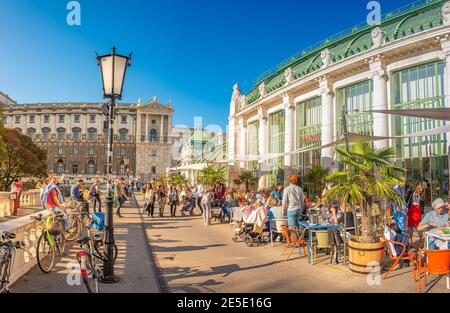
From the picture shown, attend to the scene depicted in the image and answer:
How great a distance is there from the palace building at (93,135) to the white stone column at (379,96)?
85.4 m

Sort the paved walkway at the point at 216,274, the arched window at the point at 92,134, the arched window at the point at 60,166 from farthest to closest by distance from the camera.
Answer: the arched window at the point at 92,134
the arched window at the point at 60,166
the paved walkway at the point at 216,274

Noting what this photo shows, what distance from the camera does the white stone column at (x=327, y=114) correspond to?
2098cm

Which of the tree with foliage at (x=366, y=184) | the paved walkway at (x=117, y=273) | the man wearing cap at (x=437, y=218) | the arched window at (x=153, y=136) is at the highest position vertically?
the arched window at (x=153, y=136)

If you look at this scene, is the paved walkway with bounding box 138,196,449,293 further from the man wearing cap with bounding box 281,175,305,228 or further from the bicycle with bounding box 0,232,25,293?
the bicycle with bounding box 0,232,25,293

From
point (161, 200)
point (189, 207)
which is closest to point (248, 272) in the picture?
point (161, 200)

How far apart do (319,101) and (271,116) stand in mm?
6539

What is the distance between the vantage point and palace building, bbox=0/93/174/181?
101 meters

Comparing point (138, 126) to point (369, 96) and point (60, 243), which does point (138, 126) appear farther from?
point (60, 243)

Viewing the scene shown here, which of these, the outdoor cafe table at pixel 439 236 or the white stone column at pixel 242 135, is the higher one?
the white stone column at pixel 242 135

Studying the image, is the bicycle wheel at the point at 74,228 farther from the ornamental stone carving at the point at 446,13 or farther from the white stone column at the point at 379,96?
the ornamental stone carving at the point at 446,13

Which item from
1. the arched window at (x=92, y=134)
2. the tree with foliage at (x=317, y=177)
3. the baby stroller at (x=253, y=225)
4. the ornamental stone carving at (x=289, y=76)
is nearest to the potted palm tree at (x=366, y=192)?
the baby stroller at (x=253, y=225)

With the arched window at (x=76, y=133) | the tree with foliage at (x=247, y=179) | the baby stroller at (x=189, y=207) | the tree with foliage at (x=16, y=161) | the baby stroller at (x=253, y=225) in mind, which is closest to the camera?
the baby stroller at (x=253, y=225)

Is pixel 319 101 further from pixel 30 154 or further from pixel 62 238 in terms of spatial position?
pixel 30 154

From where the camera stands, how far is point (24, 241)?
6.80 m
